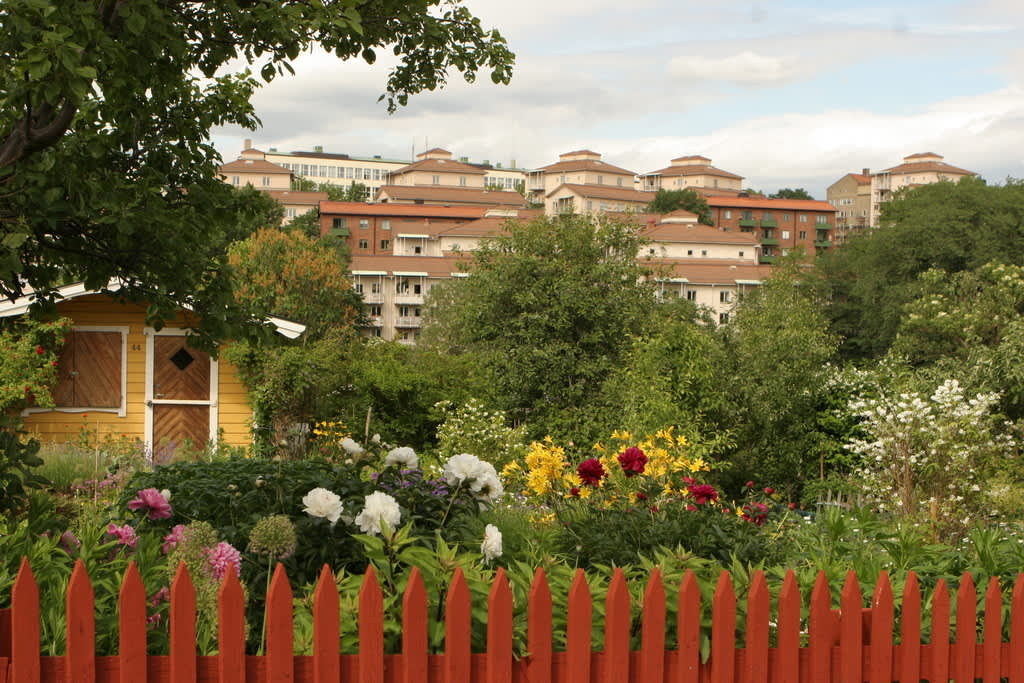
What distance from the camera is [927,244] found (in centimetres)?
4662

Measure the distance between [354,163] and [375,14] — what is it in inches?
6189

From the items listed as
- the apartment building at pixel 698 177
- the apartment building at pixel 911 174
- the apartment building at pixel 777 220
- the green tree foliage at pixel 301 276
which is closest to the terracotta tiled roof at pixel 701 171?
the apartment building at pixel 698 177

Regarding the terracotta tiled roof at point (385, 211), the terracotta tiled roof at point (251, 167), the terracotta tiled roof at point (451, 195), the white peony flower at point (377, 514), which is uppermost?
the terracotta tiled roof at point (251, 167)

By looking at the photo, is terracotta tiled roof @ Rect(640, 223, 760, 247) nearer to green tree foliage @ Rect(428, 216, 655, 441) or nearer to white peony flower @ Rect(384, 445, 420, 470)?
green tree foliage @ Rect(428, 216, 655, 441)

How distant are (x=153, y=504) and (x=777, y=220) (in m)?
117

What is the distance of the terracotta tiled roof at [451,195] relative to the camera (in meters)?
116

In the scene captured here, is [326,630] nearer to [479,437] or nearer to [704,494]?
[704,494]

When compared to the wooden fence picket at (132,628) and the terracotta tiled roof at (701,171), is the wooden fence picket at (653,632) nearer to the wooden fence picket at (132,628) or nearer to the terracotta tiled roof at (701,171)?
the wooden fence picket at (132,628)

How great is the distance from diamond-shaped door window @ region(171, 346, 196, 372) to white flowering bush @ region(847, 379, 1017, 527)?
33.8 ft

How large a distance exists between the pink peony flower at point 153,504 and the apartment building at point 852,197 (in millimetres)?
147591

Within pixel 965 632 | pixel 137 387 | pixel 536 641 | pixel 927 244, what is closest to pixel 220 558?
pixel 536 641

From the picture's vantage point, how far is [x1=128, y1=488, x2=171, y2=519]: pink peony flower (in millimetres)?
4238

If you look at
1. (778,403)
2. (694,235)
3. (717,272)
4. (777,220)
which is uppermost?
(777,220)

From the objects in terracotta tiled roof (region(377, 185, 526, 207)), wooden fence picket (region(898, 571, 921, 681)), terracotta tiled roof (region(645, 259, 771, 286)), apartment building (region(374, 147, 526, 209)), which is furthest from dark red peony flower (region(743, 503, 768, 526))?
terracotta tiled roof (region(377, 185, 526, 207))
